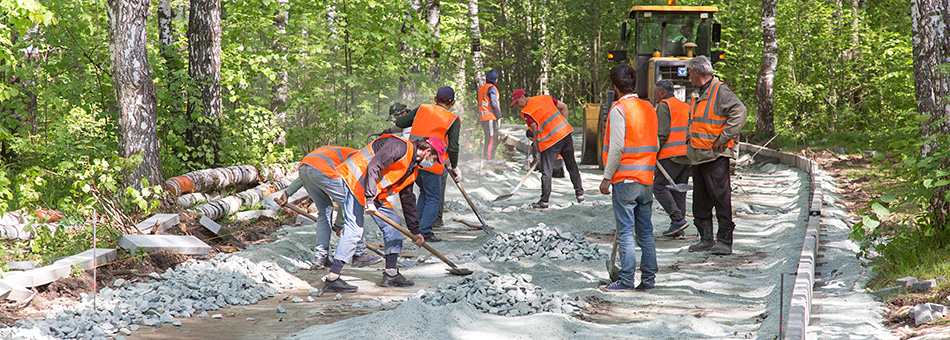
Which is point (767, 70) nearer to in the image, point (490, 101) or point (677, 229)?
point (490, 101)

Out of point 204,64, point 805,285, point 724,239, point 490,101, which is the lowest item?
point 724,239

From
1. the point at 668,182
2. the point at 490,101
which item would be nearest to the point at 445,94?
the point at 668,182

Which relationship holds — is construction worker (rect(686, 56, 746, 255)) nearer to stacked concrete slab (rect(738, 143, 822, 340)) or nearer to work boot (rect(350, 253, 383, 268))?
stacked concrete slab (rect(738, 143, 822, 340))

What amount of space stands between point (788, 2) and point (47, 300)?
18.8 m

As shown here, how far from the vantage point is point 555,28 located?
32.1 meters

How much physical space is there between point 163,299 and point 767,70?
14824 millimetres

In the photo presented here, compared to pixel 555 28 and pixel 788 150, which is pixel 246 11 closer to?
pixel 788 150

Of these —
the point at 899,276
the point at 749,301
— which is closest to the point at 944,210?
the point at 899,276

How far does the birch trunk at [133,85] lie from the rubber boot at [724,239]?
5341 mm

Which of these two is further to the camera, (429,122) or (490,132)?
(490,132)

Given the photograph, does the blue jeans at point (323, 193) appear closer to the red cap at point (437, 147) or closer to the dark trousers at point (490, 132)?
the red cap at point (437, 147)

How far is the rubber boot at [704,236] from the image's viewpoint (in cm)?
705

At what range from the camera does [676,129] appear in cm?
777

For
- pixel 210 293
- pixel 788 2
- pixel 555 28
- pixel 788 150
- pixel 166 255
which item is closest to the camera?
pixel 210 293
